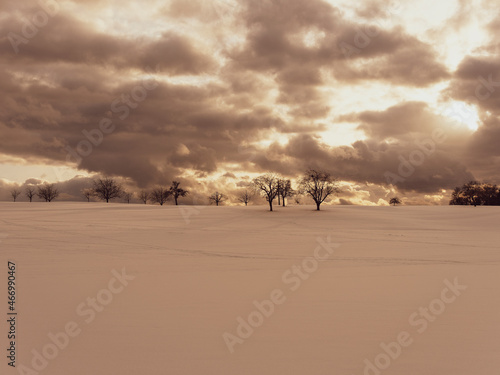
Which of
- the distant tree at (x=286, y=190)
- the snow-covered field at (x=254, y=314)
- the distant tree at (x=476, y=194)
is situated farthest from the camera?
the distant tree at (x=476, y=194)

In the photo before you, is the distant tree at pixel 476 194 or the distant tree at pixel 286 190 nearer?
the distant tree at pixel 286 190

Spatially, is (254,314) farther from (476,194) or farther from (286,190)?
(476,194)

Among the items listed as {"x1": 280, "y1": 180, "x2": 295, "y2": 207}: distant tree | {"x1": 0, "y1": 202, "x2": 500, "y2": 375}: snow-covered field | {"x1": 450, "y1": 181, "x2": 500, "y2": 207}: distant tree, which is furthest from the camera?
{"x1": 450, "y1": 181, "x2": 500, "y2": 207}: distant tree

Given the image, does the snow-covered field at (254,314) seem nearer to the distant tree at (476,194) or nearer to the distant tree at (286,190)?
the distant tree at (286,190)

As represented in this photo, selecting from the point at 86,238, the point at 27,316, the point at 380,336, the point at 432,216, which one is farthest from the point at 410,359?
the point at 432,216

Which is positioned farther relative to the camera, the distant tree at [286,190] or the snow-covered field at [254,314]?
the distant tree at [286,190]

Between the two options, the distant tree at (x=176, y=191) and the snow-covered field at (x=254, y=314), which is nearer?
the snow-covered field at (x=254, y=314)

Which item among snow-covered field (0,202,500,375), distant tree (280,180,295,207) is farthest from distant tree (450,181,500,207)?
snow-covered field (0,202,500,375)

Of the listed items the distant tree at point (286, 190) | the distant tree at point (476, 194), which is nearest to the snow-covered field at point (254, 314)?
the distant tree at point (286, 190)

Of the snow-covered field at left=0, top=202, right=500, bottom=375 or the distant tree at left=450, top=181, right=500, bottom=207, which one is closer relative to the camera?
the snow-covered field at left=0, top=202, right=500, bottom=375

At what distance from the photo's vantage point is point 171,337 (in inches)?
277

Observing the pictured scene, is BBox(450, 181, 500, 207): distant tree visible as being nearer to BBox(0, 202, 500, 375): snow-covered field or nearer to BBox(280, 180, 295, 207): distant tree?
BBox(280, 180, 295, 207): distant tree

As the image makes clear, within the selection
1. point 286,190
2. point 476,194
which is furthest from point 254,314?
point 476,194

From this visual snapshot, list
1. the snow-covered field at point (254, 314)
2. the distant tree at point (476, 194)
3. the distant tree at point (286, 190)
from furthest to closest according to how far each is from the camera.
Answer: the distant tree at point (476, 194) → the distant tree at point (286, 190) → the snow-covered field at point (254, 314)
